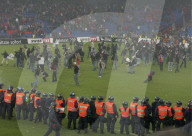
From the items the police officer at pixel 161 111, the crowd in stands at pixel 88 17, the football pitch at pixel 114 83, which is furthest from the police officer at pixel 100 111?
the crowd in stands at pixel 88 17

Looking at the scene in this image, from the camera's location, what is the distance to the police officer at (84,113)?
53.5 ft

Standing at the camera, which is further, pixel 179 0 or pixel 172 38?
pixel 179 0

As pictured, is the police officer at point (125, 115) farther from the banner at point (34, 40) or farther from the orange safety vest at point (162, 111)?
the banner at point (34, 40)

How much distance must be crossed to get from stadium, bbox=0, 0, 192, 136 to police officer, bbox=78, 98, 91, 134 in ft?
0.16

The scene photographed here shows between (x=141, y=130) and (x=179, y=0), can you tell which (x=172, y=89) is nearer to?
(x=141, y=130)

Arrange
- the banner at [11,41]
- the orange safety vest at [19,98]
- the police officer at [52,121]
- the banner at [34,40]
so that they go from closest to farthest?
the police officer at [52,121] → the orange safety vest at [19,98] → the banner at [11,41] → the banner at [34,40]

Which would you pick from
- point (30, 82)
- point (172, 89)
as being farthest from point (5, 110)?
point (172, 89)

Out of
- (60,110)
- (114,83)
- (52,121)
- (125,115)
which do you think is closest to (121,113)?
(125,115)

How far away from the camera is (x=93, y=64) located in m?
31.3

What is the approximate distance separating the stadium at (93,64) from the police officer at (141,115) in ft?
0.15

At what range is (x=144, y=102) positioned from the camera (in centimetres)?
1605

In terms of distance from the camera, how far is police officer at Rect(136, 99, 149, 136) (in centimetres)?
1595

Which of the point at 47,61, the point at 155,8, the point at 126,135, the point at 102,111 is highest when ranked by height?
the point at 155,8

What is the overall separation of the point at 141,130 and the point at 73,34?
1421 inches
